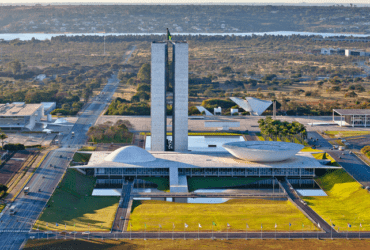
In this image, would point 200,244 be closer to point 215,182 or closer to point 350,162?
point 215,182

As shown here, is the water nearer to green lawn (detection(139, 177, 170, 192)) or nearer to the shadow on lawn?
green lawn (detection(139, 177, 170, 192))

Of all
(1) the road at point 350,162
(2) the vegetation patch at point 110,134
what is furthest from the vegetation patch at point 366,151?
(2) the vegetation patch at point 110,134

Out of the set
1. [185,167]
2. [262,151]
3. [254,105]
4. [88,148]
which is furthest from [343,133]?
[88,148]

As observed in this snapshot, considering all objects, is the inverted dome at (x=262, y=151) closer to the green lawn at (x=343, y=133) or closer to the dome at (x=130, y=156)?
the dome at (x=130, y=156)

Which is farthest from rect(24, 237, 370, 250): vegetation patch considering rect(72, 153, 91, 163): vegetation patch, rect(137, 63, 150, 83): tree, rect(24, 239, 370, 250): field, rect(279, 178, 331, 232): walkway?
rect(137, 63, 150, 83): tree

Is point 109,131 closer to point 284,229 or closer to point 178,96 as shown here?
point 178,96
